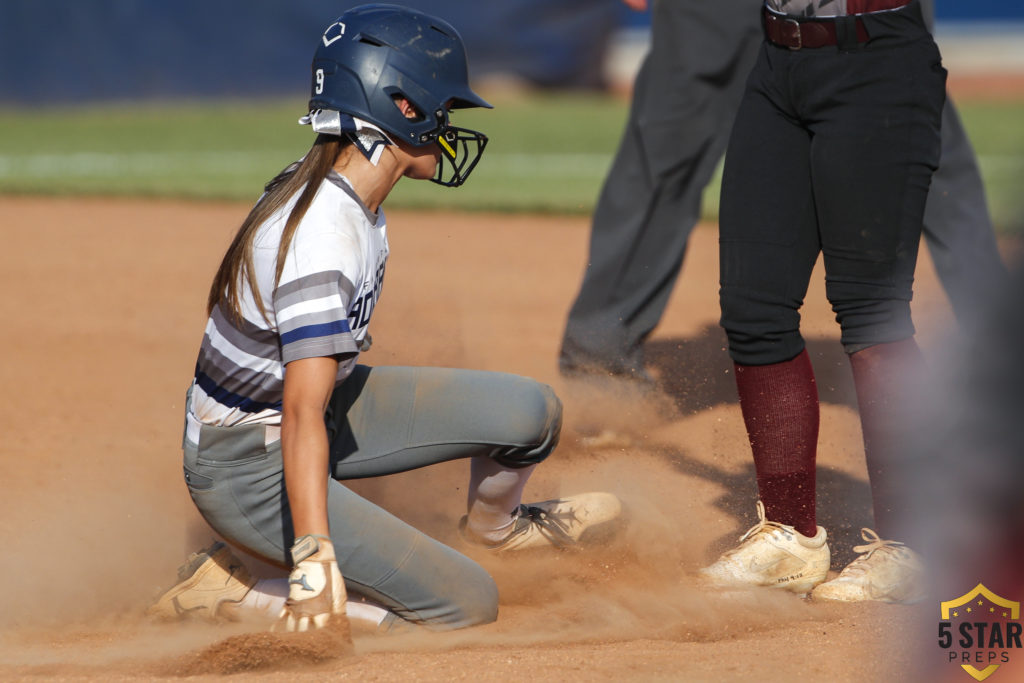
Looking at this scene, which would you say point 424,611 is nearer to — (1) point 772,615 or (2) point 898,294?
(1) point 772,615

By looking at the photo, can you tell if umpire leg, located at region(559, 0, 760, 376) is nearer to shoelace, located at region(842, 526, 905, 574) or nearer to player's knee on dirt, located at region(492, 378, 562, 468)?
player's knee on dirt, located at region(492, 378, 562, 468)

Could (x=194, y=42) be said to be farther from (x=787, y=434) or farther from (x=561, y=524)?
(x=787, y=434)

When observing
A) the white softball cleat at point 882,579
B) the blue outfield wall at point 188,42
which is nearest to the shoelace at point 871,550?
the white softball cleat at point 882,579

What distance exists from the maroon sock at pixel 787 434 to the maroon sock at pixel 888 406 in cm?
13

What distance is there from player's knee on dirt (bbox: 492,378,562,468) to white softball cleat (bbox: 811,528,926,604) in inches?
28.2

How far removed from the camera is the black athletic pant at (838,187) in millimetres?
2646

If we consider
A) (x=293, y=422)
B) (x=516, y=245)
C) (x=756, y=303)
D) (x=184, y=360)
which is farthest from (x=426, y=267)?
(x=293, y=422)

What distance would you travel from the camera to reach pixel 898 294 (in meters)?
2.69

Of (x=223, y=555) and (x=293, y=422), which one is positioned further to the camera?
(x=223, y=555)

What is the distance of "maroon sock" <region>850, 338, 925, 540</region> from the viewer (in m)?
2.66

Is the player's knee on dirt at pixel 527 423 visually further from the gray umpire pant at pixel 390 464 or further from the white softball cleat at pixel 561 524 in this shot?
the white softball cleat at pixel 561 524

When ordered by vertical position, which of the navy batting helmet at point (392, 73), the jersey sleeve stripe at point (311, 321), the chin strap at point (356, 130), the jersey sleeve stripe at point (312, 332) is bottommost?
the jersey sleeve stripe at point (312, 332)

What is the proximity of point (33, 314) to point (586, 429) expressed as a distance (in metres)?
2.77

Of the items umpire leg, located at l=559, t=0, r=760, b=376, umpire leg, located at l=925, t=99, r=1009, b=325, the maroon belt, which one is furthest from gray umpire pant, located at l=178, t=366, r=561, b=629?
umpire leg, located at l=925, t=99, r=1009, b=325
